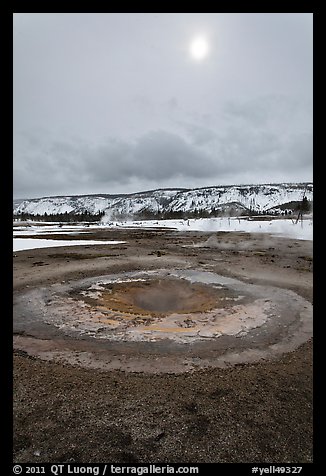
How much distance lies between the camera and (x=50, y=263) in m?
16.8

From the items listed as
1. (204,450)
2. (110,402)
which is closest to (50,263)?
(110,402)

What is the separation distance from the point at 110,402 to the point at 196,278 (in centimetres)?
901

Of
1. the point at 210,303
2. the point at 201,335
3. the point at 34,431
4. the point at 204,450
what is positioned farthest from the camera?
the point at 210,303

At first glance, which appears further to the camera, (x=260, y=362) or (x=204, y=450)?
(x=260, y=362)

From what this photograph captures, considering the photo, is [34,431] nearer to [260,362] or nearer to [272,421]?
[272,421]

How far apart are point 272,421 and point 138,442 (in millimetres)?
1891
